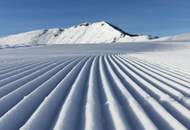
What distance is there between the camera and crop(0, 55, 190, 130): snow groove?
4.16 meters

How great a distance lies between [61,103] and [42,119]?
0.94 m

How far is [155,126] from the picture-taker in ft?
13.2

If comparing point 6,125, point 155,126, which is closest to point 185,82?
point 155,126

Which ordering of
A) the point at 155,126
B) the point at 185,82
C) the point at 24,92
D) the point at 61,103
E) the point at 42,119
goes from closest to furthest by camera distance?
1. the point at 155,126
2. the point at 42,119
3. the point at 61,103
4. the point at 24,92
5. the point at 185,82

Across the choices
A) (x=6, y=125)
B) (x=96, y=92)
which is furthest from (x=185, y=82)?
(x=6, y=125)

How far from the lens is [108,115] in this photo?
14.9ft

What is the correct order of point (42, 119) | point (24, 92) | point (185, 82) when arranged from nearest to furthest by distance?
point (42, 119) < point (24, 92) < point (185, 82)

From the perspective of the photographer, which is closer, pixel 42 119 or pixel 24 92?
pixel 42 119

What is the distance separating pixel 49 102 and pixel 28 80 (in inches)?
97.4

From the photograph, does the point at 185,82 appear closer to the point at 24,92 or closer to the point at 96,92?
the point at 96,92

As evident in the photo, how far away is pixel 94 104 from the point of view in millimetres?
5160

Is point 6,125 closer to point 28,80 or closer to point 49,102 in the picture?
point 49,102

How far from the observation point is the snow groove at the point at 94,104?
13.6 ft

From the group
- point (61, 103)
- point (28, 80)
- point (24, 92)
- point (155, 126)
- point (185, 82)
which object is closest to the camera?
point (155, 126)
